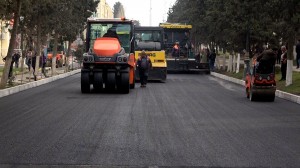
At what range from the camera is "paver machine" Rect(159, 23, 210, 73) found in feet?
143

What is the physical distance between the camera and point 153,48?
34031 millimetres

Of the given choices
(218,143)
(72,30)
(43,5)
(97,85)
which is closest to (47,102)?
(97,85)

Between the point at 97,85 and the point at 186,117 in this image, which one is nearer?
the point at 186,117

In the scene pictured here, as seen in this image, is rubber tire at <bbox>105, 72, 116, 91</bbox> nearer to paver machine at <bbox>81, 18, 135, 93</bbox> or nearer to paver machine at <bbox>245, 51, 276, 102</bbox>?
paver machine at <bbox>81, 18, 135, 93</bbox>

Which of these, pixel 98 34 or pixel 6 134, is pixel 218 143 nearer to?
pixel 6 134

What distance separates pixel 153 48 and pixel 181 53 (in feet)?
33.5

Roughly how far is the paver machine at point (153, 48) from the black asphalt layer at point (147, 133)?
40.3 feet

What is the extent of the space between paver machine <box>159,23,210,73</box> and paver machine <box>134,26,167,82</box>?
20.0 ft

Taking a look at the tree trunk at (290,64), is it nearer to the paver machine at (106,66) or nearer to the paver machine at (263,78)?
the paver machine at (263,78)

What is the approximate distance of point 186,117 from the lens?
15281mm

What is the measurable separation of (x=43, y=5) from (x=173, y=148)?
73.2 ft

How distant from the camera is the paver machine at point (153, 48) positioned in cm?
3275

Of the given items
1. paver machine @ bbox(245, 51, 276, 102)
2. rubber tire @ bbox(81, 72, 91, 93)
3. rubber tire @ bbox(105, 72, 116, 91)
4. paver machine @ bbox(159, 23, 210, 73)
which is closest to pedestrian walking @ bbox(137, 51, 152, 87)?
rubber tire @ bbox(105, 72, 116, 91)

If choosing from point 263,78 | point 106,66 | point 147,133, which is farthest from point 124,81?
point 147,133
